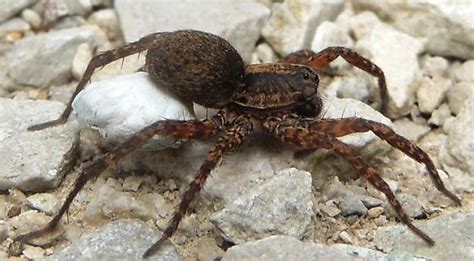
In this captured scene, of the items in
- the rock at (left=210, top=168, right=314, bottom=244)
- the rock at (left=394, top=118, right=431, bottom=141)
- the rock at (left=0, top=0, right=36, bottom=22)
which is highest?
the rock at (left=0, top=0, right=36, bottom=22)

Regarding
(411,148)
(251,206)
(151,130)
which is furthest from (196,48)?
(411,148)

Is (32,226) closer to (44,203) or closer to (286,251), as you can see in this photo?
(44,203)

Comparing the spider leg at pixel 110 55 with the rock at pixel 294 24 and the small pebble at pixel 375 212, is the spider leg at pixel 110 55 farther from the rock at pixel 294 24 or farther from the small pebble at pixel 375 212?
the small pebble at pixel 375 212

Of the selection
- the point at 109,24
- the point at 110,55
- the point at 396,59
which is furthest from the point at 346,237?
the point at 109,24

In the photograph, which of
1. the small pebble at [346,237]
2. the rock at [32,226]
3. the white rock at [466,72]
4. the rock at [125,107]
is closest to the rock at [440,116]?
the white rock at [466,72]

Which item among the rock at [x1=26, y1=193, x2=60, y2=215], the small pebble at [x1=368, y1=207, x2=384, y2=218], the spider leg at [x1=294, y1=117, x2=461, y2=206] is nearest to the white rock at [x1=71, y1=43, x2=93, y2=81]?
the rock at [x1=26, y1=193, x2=60, y2=215]

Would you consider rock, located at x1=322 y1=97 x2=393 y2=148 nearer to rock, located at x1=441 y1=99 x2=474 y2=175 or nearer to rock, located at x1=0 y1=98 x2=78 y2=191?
rock, located at x1=441 y1=99 x2=474 y2=175

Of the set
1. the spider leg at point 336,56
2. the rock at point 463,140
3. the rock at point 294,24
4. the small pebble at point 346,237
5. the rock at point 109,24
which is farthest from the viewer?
the rock at point 109,24
